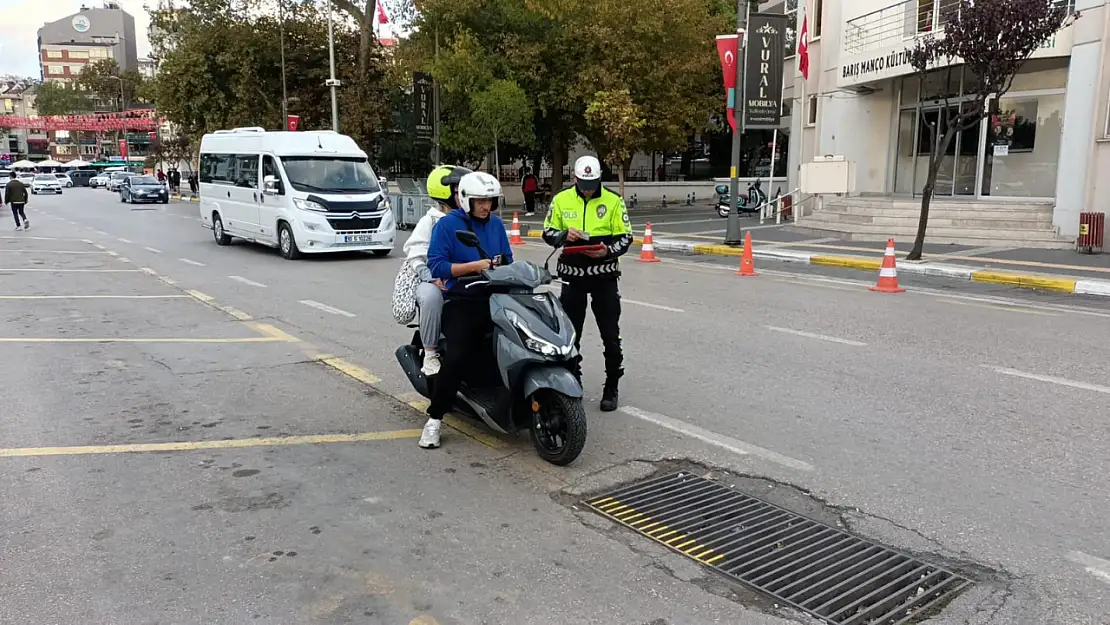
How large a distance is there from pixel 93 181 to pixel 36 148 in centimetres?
8499

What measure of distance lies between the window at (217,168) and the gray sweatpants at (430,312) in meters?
15.2

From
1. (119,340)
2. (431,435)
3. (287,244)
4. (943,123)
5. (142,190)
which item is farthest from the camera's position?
(142,190)

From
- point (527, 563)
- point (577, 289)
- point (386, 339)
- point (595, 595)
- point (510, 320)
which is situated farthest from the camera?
point (386, 339)

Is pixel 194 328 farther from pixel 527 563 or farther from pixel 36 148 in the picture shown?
pixel 36 148

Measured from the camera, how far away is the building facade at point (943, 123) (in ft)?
56.3

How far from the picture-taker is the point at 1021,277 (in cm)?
1283

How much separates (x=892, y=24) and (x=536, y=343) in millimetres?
22221

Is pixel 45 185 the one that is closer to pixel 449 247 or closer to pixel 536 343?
pixel 449 247

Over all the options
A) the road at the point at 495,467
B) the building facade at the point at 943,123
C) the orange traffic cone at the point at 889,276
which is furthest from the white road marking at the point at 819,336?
the building facade at the point at 943,123

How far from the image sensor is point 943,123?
23.0 meters

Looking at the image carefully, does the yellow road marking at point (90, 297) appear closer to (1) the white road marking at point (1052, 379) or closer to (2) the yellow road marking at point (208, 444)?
(2) the yellow road marking at point (208, 444)

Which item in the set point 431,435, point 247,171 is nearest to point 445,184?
point 431,435

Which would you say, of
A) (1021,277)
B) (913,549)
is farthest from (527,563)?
(1021,277)

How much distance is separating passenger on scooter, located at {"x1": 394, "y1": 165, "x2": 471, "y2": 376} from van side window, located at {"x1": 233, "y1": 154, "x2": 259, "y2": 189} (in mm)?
13189
